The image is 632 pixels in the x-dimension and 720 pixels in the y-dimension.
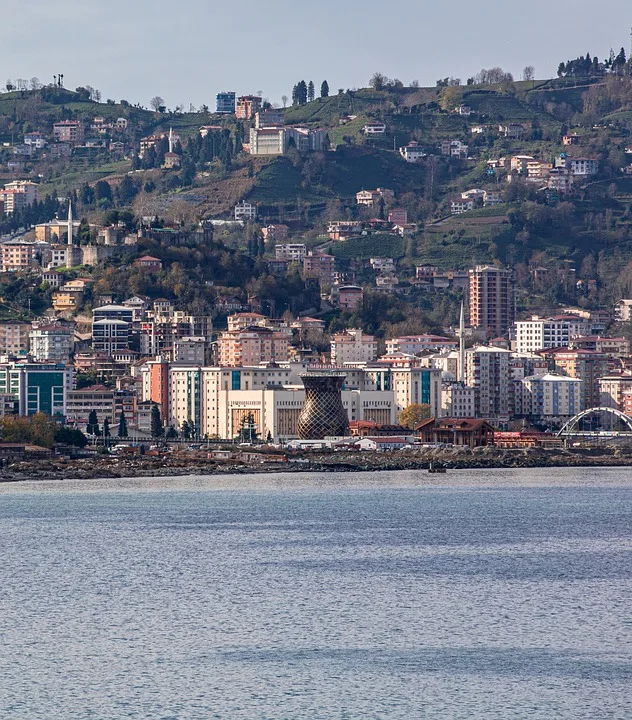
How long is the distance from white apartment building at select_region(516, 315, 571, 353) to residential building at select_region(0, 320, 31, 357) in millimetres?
41340

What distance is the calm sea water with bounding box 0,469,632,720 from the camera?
92.6 ft

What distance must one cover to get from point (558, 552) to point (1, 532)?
51.1 feet

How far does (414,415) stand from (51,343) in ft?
94.2

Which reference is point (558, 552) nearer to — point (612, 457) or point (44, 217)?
point (612, 457)

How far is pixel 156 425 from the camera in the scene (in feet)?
373

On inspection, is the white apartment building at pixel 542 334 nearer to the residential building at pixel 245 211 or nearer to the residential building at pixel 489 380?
the residential building at pixel 489 380

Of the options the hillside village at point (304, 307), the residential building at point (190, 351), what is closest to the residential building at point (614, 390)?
the hillside village at point (304, 307)

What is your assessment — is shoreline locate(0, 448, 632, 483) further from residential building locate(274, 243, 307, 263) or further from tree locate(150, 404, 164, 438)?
residential building locate(274, 243, 307, 263)

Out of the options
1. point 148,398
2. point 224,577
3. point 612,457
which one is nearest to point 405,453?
point 612,457

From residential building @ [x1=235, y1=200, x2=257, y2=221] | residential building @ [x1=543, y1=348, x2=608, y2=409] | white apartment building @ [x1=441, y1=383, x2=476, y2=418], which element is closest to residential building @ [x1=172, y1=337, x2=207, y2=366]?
white apartment building @ [x1=441, y1=383, x2=476, y2=418]

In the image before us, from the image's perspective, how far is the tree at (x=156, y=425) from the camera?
113125mm

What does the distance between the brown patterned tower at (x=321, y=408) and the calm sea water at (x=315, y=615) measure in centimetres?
4697

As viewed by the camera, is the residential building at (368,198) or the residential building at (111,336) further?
the residential building at (368,198)

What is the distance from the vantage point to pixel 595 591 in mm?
37969
